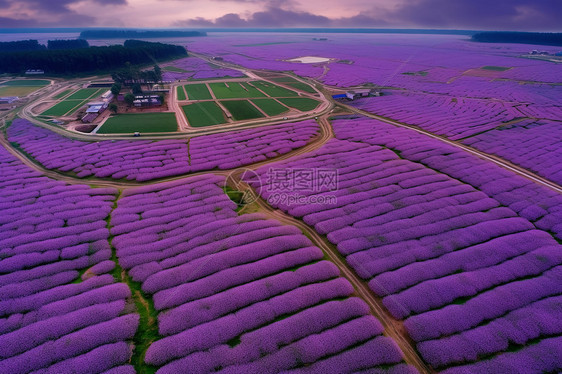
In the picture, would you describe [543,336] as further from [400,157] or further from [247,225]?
[400,157]

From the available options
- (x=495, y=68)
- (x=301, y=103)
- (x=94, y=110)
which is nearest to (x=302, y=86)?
(x=301, y=103)

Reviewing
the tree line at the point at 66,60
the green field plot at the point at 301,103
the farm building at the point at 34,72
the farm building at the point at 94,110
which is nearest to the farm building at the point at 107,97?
the farm building at the point at 94,110

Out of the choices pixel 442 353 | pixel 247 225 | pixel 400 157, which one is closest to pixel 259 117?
pixel 400 157

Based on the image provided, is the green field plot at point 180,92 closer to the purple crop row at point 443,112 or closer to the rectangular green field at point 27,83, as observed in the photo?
the rectangular green field at point 27,83

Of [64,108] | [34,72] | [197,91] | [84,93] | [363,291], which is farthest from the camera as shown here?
[34,72]

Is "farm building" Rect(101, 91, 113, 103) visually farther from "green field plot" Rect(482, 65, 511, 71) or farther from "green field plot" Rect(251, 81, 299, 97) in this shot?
"green field plot" Rect(482, 65, 511, 71)

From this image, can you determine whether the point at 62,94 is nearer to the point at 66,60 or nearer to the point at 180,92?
the point at 66,60
